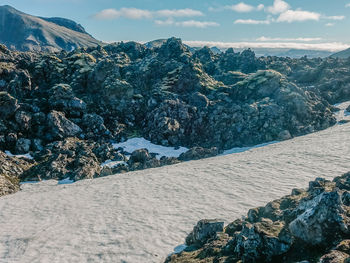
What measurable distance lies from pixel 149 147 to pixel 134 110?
51.3 feet

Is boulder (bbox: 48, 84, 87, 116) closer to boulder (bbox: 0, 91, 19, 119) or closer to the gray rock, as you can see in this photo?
boulder (bbox: 0, 91, 19, 119)

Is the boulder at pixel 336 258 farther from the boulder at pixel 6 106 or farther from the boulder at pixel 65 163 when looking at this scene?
the boulder at pixel 6 106

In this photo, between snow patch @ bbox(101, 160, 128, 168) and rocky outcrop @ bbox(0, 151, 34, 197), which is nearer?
rocky outcrop @ bbox(0, 151, 34, 197)

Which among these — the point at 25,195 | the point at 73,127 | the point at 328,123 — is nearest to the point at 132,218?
the point at 25,195

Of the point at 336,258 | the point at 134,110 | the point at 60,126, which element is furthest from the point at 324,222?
the point at 134,110

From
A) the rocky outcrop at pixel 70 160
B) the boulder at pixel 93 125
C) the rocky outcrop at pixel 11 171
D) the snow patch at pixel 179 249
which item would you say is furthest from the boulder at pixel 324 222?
the boulder at pixel 93 125

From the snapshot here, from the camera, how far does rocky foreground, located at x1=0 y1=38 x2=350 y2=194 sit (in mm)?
48281

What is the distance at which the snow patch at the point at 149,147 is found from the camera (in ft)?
172

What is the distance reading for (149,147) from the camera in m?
54.8

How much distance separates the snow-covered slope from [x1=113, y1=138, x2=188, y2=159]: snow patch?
425 inches

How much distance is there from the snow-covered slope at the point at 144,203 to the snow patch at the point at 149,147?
1080cm

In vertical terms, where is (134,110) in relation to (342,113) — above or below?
below

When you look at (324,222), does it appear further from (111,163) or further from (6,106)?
(6,106)

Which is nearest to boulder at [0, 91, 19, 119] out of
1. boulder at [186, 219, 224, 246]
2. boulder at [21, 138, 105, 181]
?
boulder at [21, 138, 105, 181]
